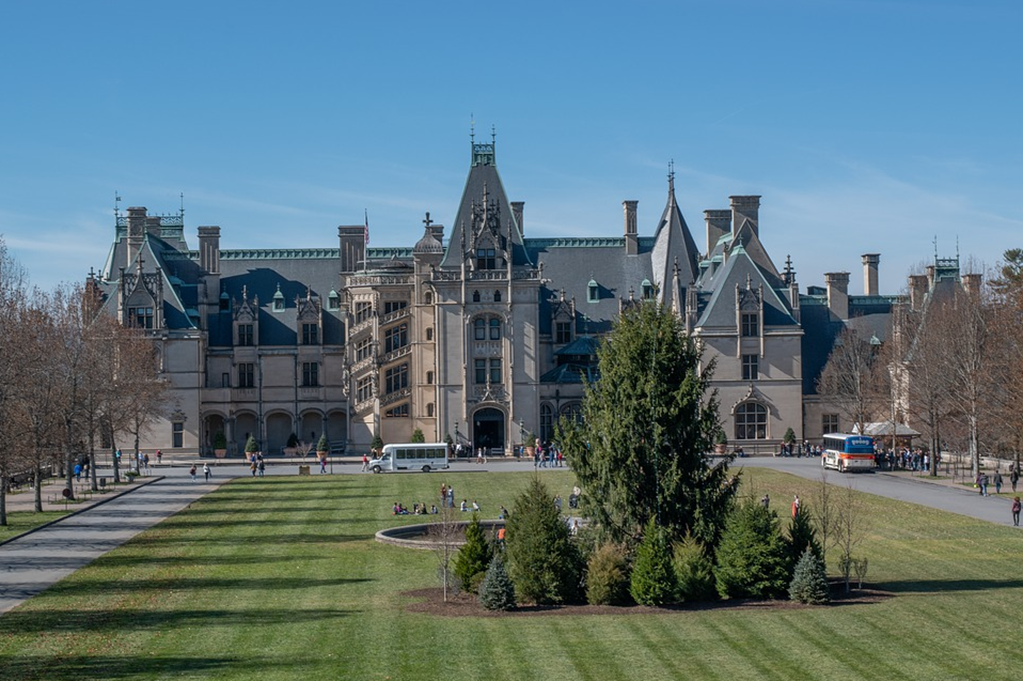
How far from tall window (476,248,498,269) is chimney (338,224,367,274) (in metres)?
14.0

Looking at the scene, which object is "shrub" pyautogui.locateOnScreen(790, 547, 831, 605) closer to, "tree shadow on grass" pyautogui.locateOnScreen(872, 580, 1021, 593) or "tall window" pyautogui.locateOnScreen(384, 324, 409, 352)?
"tree shadow on grass" pyautogui.locateOnScreen(872, 580, 1021, 593)

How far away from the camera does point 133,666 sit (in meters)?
31.0

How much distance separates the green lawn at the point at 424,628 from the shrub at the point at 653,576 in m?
0.92

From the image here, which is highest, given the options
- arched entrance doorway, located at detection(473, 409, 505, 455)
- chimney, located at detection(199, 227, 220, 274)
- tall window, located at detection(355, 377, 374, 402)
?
chimney, located at detection(199, 227, 220, 274)

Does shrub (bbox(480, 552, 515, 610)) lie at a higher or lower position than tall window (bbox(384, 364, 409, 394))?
lower

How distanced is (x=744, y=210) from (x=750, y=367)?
1544cm

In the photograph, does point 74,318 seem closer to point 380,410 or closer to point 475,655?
point 380,410

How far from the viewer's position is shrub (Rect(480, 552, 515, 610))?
3775 cm

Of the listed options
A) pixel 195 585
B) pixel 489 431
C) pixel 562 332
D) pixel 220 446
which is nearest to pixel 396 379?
pixel 489 431

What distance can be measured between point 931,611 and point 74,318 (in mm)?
51812

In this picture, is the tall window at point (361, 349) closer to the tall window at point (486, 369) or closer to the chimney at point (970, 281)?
the tall window at point (486, 369)

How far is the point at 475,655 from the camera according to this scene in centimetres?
3231

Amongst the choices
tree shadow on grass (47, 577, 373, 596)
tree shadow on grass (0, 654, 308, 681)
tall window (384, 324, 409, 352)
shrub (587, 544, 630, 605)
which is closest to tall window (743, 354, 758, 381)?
tall window (384, 324, 409, 352)

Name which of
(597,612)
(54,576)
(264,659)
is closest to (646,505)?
(597,612)
